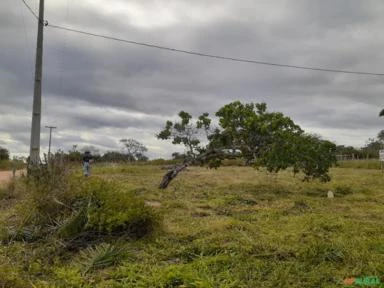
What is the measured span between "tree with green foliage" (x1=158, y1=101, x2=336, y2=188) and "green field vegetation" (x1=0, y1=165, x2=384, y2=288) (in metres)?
3.70

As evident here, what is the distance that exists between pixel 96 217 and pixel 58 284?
5.94 feet

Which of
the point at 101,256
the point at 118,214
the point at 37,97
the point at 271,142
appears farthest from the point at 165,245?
Result: the point at 271,142

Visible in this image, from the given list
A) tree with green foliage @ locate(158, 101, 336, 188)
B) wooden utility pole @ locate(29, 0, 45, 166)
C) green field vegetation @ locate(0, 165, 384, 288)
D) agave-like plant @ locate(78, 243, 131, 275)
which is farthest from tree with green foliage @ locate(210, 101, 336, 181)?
agave-like plant @ locate(78, 243, 131, 275)

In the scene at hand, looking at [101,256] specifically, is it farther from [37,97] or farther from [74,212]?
[37,97]

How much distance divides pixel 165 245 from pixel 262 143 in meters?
8.64

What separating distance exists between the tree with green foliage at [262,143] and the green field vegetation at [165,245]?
370 centimetres

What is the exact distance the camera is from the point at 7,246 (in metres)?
6.75

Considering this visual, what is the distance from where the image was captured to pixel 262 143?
48.5 feet

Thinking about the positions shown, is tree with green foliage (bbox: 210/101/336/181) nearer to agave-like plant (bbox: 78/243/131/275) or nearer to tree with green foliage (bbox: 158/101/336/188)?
tree with green foliage (bbox: 158/101/336/188)

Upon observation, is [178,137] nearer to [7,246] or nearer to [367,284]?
[7,246]

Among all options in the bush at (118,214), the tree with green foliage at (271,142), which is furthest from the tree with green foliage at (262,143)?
the bush at (118,214)

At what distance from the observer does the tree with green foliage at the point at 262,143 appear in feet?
44.1

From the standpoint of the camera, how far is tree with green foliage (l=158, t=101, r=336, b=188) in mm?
13430

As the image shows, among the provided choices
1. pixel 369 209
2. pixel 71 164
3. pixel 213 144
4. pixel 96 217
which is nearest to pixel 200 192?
pixel 213 144
